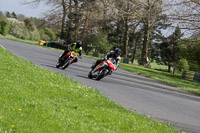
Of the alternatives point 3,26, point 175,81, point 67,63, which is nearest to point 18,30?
point 3,26

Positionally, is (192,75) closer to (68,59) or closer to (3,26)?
(68,59)

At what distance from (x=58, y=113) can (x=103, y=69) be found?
7.60m

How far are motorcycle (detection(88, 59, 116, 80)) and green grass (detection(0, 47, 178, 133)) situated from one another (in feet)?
14.9

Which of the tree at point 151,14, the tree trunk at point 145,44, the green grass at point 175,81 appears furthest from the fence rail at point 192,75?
the tree trunk at point 145,44

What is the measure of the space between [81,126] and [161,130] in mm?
1772

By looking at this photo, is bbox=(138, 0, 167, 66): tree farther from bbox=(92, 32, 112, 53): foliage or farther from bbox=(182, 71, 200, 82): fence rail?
bbox=(92, 32, 112, 53): foliage

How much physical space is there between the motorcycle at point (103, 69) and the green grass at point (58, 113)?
14.9ft

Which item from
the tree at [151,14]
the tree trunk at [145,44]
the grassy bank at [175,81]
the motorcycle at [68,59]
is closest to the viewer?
the motorcycle at [68,59]

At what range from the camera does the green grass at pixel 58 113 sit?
17.0 feet

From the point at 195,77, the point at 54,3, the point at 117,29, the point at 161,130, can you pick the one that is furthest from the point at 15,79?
the point at 117,29

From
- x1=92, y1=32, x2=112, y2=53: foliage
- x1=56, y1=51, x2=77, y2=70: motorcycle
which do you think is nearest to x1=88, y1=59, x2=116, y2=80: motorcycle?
x1=56, y1=51, x2=77, y2=70: motorcycle

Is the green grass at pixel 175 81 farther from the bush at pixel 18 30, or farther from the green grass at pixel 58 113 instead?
the bush at pixel 18 30

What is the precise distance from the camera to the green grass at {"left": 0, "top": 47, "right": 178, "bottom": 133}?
5188 millimetres

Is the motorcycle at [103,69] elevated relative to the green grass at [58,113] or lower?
elevated
